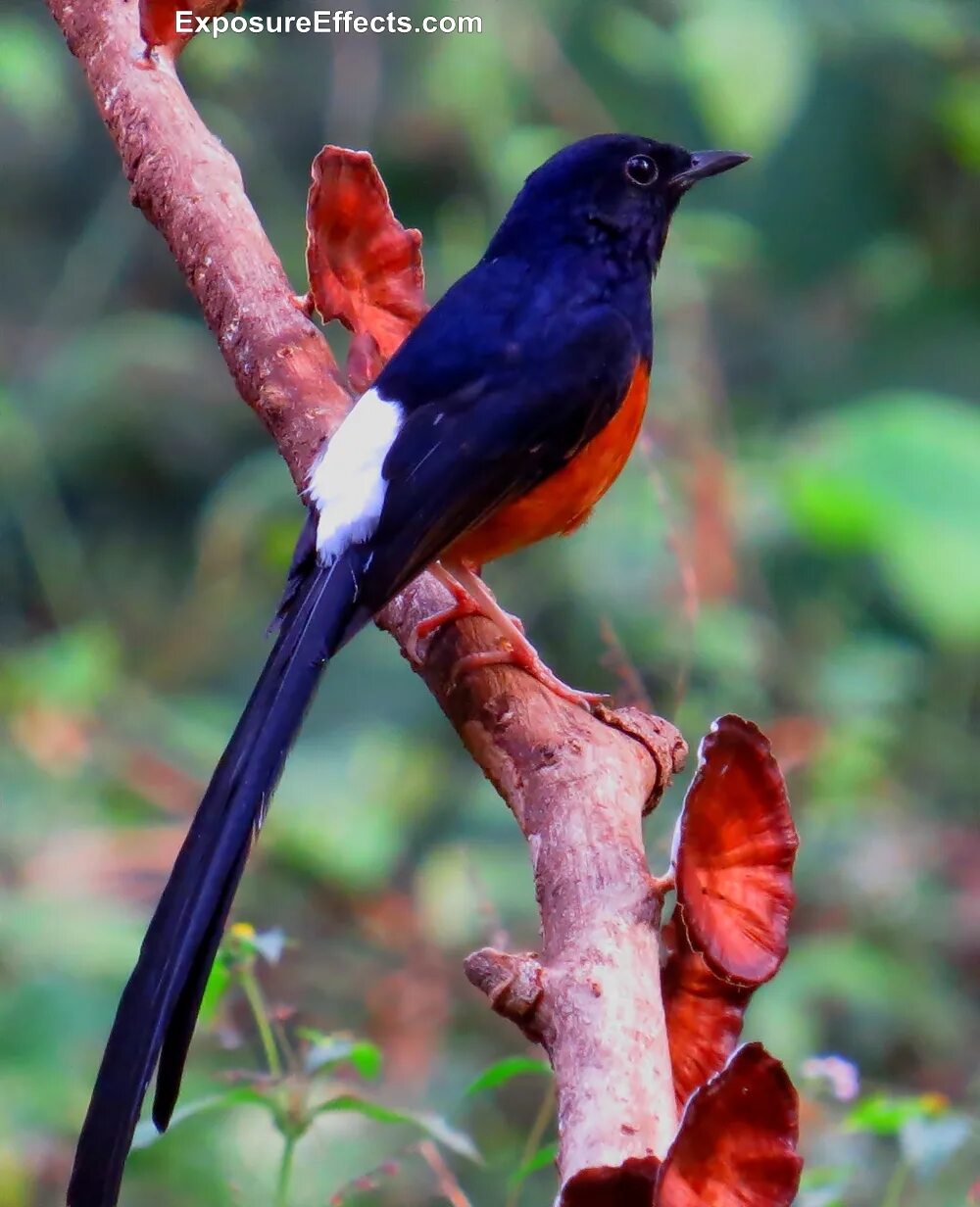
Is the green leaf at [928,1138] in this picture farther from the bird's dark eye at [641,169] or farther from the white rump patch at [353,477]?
the bird's dark eye at [641,169]

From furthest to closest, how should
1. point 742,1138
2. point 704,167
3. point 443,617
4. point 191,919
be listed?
point 704,167 → point 443,617 → point 191,919 → point 742,1138

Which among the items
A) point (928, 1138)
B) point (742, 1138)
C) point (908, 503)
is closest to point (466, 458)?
point (928, 1138)

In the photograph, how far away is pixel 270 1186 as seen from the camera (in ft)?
9.64

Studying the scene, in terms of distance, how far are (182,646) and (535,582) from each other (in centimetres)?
108

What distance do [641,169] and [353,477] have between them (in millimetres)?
881

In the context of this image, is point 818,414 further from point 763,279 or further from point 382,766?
point 382,766

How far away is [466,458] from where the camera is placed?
218 centimetres

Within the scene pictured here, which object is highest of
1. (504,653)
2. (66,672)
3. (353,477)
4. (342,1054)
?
(66,672)

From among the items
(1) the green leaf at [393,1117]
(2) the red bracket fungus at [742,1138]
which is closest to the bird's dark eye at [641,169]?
(1) the green leaf at [393,1117]

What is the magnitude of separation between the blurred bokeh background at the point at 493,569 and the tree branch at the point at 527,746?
0.50 m

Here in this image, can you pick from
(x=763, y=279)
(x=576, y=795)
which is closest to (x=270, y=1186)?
(x=576, y=795)

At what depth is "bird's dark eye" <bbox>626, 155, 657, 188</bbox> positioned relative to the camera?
2662 mm

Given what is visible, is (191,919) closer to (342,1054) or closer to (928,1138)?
(342,1054)

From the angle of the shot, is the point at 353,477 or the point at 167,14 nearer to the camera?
the point at 353,477
